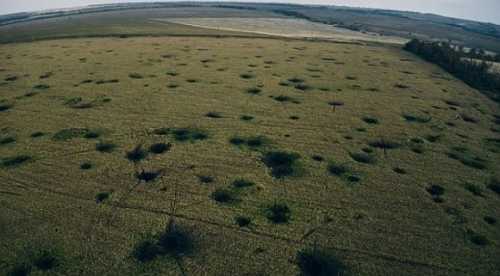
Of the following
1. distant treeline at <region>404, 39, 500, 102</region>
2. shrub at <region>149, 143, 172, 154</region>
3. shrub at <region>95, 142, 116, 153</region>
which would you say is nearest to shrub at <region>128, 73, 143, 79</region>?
shrub at <region>95, 142, 116, 153</region>

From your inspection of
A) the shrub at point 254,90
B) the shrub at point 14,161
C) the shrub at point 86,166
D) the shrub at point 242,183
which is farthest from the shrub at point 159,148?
the shrub at point 254,90

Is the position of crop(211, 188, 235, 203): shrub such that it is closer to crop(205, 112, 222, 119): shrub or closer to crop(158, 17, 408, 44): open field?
crop(205, 112, 222, 119): shrub

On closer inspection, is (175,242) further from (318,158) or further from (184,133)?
(184,133)

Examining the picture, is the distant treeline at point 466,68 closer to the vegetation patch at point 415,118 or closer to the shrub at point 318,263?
the vegetation patch at point 415,118

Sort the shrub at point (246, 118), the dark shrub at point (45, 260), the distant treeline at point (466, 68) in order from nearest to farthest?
the dark shrub at point (45, 260) → the shrub at point (246, 118) → the distant treeline at point (466, 68)

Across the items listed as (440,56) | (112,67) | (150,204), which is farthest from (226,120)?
(440,56)

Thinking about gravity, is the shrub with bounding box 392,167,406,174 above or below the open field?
below

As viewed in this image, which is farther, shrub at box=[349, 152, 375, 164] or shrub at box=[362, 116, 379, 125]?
shrub at box=[362, 116, 379, 125]
